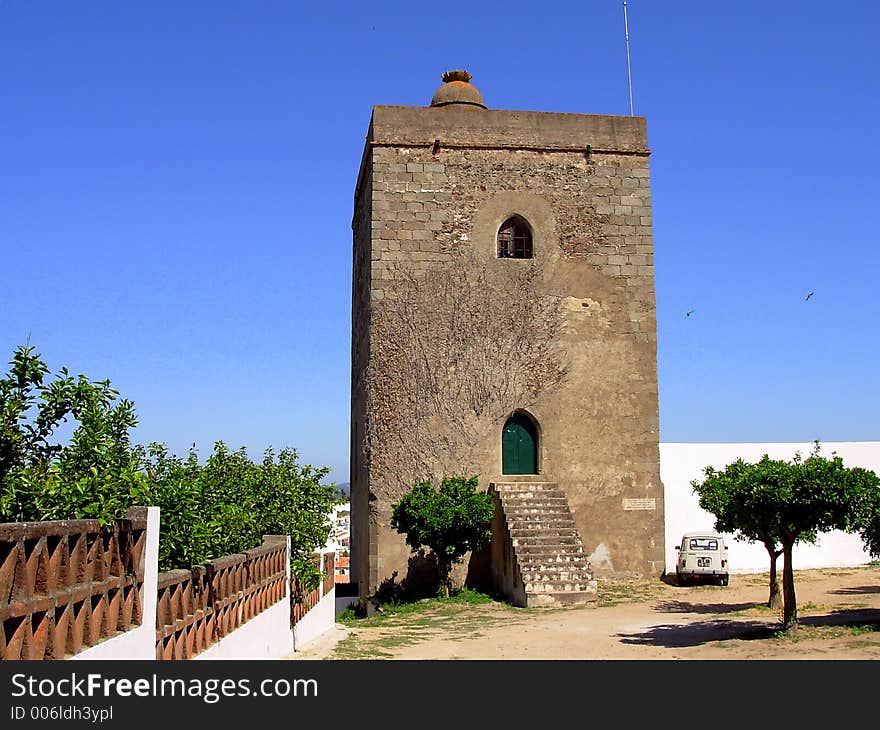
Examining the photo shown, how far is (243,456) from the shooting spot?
40.2ft

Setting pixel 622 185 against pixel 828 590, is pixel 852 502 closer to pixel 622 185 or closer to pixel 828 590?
pixel 828 590

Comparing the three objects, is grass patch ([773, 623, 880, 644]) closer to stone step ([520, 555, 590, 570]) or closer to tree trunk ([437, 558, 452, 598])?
stone step ([520, 555, 590, 570])

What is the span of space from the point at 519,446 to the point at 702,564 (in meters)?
4.32

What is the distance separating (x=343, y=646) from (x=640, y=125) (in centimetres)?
1246

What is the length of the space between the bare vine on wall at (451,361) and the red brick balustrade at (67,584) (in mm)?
10460

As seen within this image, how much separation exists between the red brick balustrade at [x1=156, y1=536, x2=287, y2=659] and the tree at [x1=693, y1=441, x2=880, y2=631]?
568 centimetres

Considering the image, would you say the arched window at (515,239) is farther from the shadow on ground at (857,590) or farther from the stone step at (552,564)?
the shadow on ground at (857,590)

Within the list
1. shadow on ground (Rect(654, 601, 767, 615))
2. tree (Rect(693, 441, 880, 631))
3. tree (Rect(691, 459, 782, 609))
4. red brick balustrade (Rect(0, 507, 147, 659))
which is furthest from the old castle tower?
red brick balustrade (Rect(0, 507, 147, 659))

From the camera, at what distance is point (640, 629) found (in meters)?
11.8

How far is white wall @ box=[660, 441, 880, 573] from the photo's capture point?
64.5 feet

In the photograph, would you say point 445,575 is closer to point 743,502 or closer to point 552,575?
point 552,575

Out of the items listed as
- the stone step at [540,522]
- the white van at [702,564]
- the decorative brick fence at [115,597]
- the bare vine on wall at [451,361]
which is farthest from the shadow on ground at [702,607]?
the decorative brick fence at [115,597]
